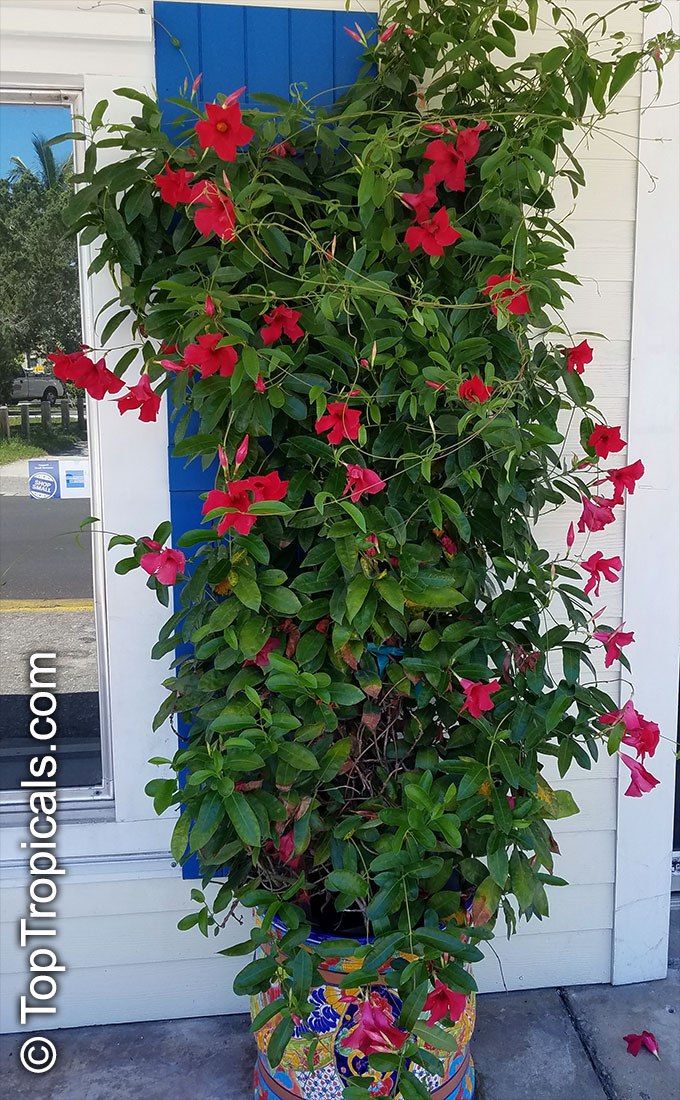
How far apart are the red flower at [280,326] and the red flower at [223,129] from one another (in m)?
0.25

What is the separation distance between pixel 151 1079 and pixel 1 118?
6.71 ft

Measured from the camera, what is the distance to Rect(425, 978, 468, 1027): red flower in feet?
4.91

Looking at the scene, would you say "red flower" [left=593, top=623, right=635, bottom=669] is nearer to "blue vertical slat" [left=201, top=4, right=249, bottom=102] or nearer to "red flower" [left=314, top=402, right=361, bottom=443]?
"red flower" [left=314, top=402, right=361, bottom=443]

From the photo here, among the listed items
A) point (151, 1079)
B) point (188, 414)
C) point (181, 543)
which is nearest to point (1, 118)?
point (188, 414)

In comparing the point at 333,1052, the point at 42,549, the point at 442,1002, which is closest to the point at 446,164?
the point at 42,549

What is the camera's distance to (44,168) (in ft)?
6.43

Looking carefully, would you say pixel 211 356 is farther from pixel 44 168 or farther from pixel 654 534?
pixel 654 534

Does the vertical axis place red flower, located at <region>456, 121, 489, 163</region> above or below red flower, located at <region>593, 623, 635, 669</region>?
above

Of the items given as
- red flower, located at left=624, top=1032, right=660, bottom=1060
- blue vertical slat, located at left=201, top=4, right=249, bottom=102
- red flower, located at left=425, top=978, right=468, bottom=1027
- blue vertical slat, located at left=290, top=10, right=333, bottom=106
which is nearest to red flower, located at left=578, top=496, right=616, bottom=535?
red flower, located at left=425, top=978, right=468, bottom=1027

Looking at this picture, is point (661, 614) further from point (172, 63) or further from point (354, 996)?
point (172, 63)

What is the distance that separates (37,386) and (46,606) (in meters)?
0.49

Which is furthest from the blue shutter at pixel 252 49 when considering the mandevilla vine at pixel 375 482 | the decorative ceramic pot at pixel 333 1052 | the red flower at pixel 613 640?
the decorative ceramic pot at pixel 333 1052

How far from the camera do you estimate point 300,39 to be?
1.92m

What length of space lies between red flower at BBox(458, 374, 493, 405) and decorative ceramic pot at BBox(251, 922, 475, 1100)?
37.0 inches
